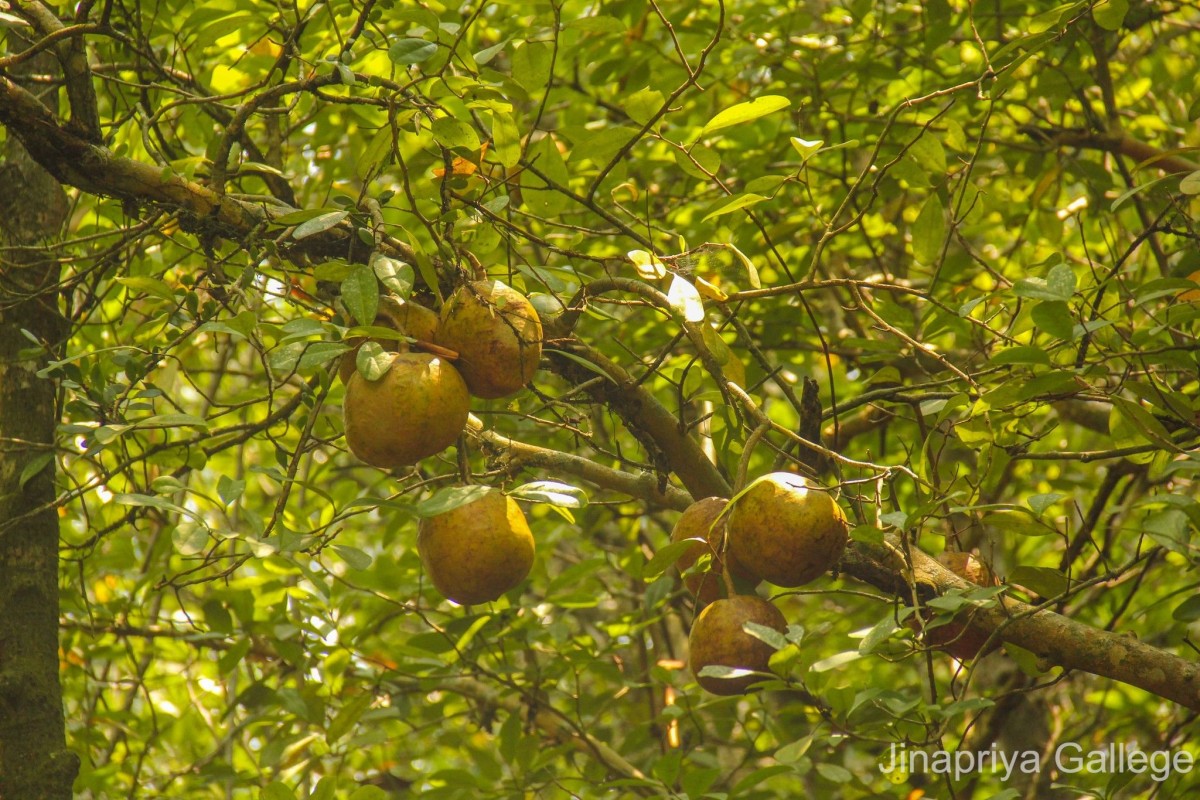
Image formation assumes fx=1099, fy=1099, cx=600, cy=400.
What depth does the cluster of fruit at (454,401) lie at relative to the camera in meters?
1.29

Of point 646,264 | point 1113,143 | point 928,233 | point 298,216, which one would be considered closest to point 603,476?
point 646,264

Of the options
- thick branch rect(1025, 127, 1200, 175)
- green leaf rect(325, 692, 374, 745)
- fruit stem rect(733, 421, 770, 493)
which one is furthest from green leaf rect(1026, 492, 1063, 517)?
green leaf rect(325, 692, 374, 745)

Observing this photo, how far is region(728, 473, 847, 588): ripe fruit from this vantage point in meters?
1.36

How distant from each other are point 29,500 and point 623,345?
1.09 meters

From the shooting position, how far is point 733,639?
4.68ft

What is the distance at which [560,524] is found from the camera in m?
2.73

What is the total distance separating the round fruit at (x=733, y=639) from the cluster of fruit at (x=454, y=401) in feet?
0.83

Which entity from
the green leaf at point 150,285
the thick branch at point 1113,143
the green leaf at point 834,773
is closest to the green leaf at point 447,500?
the green leaf at point 150,285

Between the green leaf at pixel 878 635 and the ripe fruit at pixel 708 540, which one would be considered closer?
the green leaf at pixel 878 635

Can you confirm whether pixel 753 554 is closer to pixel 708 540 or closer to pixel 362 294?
pixel 708 540

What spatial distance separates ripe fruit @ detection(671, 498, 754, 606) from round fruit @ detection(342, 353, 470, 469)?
1.26ft

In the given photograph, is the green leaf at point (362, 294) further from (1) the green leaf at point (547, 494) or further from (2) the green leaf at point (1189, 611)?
(2) the green leaf at point (1189, 611)

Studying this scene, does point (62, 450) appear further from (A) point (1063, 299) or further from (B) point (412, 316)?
(A) point (1063, 299)

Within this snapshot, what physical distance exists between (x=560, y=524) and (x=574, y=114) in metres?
1.09
